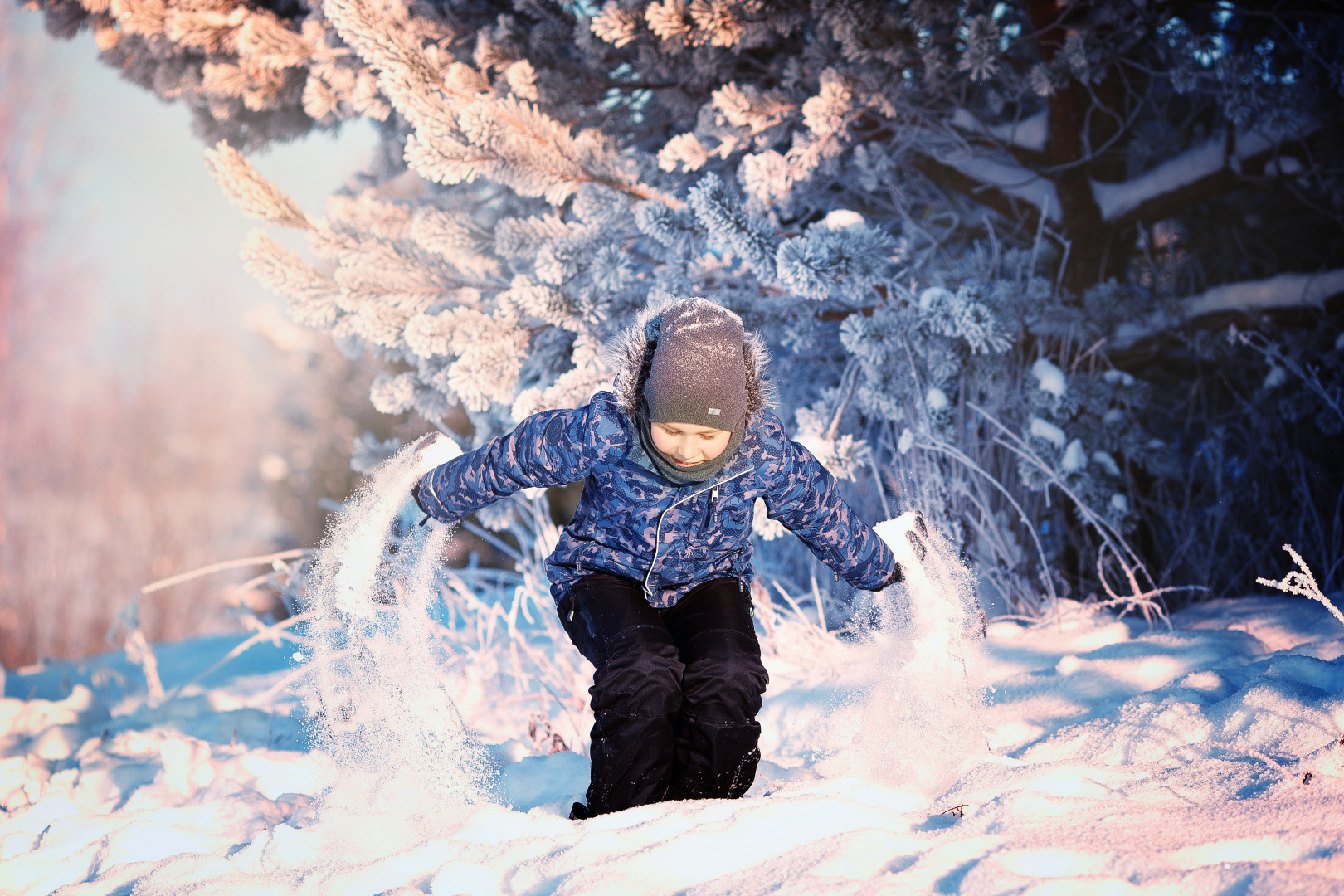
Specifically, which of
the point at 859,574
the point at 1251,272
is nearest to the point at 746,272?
the point at 859,574

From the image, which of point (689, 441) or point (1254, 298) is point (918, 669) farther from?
point (1254, 298)

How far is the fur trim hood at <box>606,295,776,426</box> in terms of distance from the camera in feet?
6.72

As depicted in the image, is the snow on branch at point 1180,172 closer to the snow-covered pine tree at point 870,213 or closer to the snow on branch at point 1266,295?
the snow-covered pine tree at point 870,213

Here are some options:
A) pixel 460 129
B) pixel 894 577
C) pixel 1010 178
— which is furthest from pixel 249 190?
pixel 1010 178

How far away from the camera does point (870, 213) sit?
4.16 meters

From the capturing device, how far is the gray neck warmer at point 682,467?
1.95 meters

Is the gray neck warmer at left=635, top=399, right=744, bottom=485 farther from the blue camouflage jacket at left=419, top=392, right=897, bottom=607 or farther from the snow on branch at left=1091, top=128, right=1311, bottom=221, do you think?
the snow on branch at left=1091, top=128, right=1311, bottom=221

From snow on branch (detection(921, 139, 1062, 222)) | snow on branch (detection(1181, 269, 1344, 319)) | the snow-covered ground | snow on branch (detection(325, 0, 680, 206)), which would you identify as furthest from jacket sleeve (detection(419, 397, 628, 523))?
snow on branch (detection(1181, 269, 1344, 319))

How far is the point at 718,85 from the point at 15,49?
32.5 feet

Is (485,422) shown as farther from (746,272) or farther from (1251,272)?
(1251,272)

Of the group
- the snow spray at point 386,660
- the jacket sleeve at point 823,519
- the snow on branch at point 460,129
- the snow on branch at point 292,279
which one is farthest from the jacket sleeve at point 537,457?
the snow on branch at point 292,279

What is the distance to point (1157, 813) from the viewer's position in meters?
1.60

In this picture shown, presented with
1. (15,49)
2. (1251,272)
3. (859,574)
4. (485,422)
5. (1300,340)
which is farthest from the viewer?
(15,49)

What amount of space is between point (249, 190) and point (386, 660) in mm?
1831
